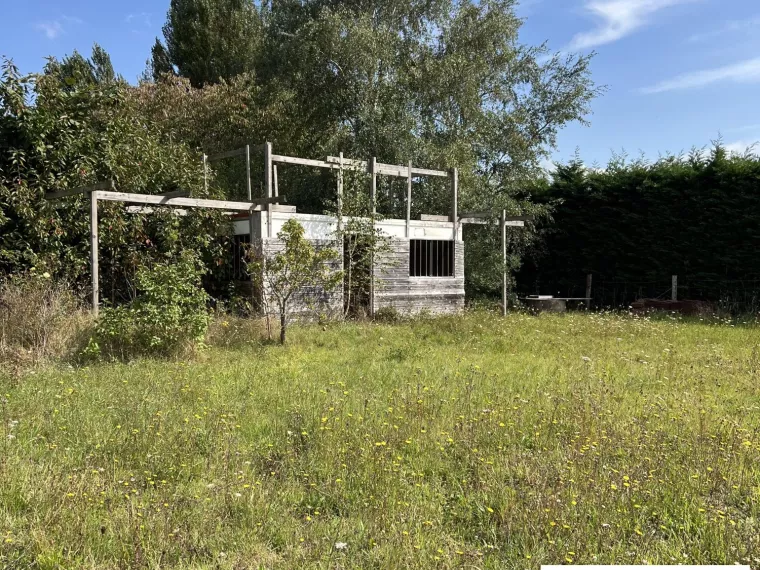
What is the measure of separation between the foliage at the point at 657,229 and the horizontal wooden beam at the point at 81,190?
41.8ft

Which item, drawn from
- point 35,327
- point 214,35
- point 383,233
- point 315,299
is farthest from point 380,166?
point 214,35

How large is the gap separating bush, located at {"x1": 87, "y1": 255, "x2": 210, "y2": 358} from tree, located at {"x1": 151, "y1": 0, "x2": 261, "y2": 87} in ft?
63.0

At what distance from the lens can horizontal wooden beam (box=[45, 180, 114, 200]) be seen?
28.2 feet

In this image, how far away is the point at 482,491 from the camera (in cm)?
359

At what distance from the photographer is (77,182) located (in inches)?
388

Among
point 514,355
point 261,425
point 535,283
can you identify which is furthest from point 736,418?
point 535,283

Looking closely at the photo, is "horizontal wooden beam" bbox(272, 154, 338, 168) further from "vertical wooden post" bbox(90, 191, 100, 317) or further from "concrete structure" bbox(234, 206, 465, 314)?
"vertical wooden post" bbox(90, 191, 100, 317)

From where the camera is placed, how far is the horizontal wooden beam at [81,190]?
861cm

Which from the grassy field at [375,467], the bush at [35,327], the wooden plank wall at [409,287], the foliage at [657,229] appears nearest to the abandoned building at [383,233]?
the wooden plank wall at [409,287]

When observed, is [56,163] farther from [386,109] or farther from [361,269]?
[386,109]

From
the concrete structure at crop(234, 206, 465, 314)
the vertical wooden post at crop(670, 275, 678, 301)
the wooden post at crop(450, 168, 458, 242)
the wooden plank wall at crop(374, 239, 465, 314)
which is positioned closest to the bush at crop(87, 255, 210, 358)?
the concrete structure at crop(234, 206, 465, 314)

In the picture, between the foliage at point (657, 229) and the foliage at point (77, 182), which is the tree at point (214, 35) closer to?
the foliage at point (77, 182)

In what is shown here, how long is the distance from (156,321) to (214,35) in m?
21.2

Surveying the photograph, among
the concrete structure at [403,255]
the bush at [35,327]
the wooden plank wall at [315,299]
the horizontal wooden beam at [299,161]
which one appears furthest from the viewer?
the horizontal wooden beam at [299,161]
